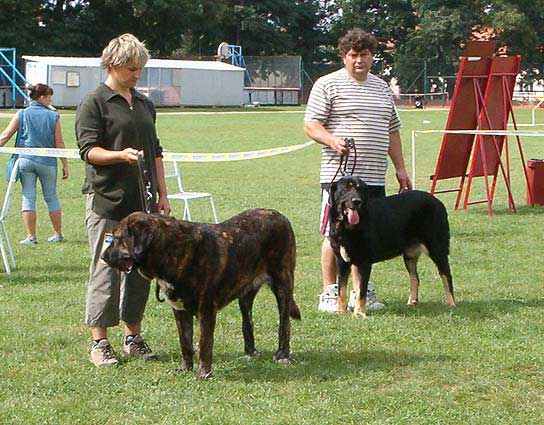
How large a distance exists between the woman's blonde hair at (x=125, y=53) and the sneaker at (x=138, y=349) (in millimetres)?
1702

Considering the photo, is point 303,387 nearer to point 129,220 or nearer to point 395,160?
point 129,220

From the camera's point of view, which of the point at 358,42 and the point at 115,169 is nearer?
the point at 115,169

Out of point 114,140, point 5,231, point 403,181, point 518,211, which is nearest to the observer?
point 114,140

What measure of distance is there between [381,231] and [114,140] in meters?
2.32

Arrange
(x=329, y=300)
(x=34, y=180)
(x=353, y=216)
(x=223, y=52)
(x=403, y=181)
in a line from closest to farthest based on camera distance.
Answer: (x=353, y=216) < (x=329, y=300) < (x=403, y=181) < (x=34, y=180) < (x=223, y=52)

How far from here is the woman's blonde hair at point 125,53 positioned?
208 inches

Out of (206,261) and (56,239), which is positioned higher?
(206,261)

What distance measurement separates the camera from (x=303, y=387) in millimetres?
5156

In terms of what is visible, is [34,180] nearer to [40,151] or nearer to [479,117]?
[40,151]

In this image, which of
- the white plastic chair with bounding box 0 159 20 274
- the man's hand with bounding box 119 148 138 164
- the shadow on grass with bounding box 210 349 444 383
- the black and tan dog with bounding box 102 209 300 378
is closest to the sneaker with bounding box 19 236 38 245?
the white plastic chair with bounding box 0 159 20 274

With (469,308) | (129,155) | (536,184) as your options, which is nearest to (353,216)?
(469,308)

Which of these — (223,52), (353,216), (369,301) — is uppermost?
(223,52)

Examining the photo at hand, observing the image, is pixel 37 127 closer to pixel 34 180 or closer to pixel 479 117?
pixel 34 180

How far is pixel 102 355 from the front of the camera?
561 centimetres
